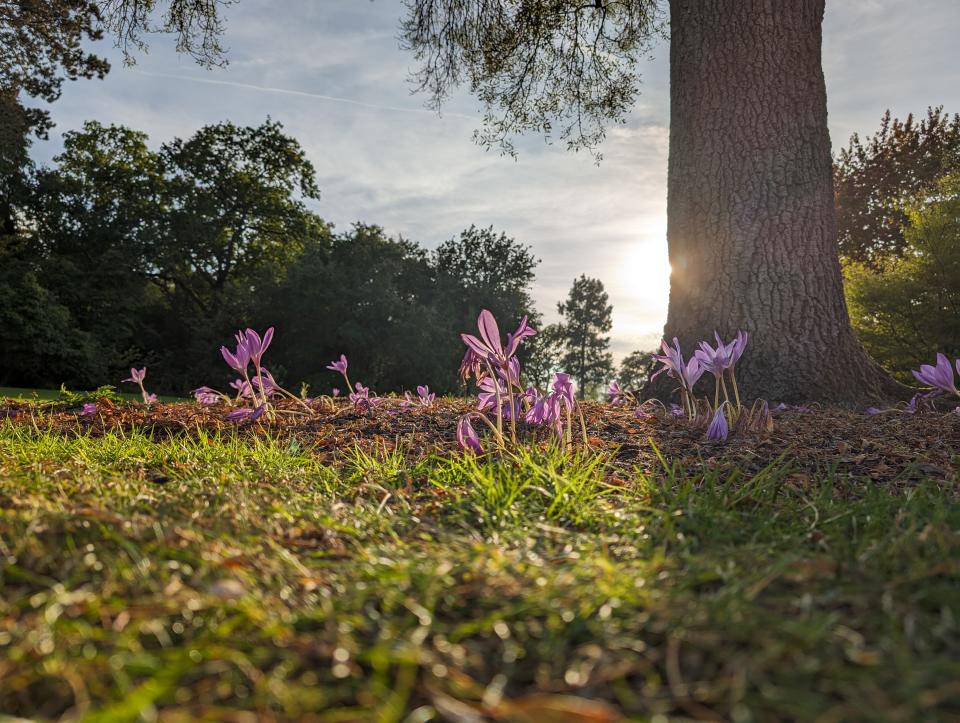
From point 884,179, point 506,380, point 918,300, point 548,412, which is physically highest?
point 884,179

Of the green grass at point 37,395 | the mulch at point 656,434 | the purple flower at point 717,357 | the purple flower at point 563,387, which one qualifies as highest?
the purple flower at point 717,357

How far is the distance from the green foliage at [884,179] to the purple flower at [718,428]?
23.1 meters

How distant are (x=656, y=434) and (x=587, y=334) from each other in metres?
40.4

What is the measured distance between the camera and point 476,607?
1.03 m

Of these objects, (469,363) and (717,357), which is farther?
(717,357)

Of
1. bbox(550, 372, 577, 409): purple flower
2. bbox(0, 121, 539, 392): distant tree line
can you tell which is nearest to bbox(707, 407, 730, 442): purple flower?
bbox(550, 372, 577, 409): purple flower

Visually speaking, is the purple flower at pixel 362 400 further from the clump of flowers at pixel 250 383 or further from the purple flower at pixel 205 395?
the purple flower at pixel 205 395

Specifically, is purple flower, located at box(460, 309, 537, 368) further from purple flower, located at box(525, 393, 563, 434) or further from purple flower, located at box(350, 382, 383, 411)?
purple flower, located at box(350, 382, 383, 411)

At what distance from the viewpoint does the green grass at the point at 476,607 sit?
2.53ft

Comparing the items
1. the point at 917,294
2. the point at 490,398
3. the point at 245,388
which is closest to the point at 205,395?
the point at 245,388

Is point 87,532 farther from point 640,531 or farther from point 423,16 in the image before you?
point 423,16

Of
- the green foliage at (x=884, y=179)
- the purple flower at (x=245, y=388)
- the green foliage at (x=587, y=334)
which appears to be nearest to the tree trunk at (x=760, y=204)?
the purple flower at (x=245, y=388)

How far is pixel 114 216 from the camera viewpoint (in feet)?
73.0

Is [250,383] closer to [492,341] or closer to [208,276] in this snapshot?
[492,341]
